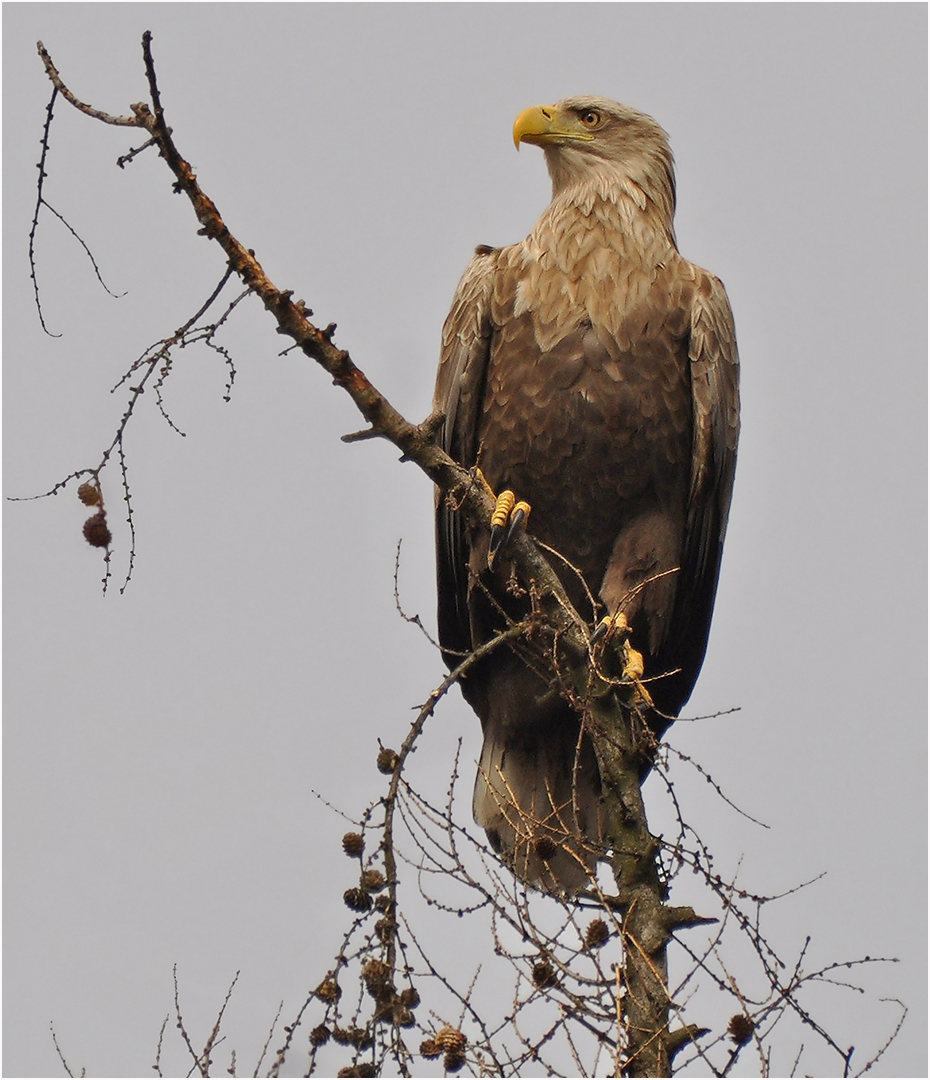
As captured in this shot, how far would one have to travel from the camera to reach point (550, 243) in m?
5.95

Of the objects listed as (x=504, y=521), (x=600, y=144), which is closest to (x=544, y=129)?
(x=600, y=144)

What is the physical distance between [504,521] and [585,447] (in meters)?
0.72

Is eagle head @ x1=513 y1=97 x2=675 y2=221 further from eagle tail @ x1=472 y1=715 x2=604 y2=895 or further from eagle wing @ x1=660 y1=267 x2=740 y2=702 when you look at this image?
eagle tail @ x1=472 y1=715 x2=604 y2=895

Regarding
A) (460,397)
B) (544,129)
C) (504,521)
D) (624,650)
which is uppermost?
(544,129)

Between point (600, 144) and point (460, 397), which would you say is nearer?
point (460, 397)

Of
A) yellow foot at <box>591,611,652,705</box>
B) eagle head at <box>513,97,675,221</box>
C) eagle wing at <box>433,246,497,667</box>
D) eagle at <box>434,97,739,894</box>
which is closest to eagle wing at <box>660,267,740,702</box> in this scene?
eagle at <box>434,97,739,894</box>

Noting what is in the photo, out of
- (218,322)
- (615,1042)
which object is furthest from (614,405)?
(615,1042)

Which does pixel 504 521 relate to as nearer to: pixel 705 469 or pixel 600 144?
pixel 705 469

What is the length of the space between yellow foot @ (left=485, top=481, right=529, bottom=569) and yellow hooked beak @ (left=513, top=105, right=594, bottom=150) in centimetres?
192

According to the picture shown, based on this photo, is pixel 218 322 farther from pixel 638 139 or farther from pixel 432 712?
pixel 638 139

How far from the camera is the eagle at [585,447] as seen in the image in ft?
18.3

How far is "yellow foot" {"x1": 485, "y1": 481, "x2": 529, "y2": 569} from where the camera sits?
4.89 metres

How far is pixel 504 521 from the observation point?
500 centimetres

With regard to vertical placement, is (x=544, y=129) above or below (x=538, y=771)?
above
